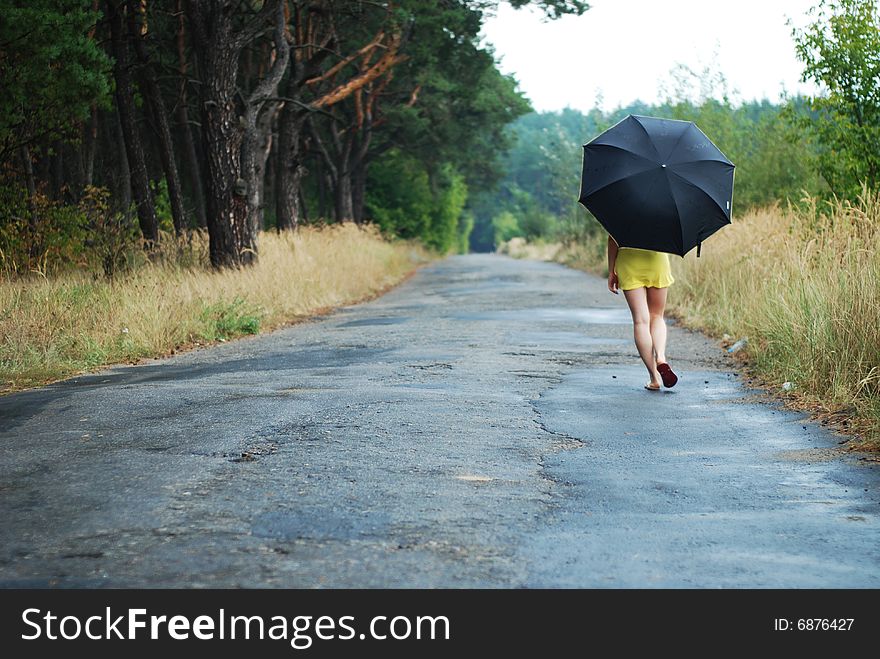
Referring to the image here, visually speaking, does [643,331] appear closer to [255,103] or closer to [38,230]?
[38,230]

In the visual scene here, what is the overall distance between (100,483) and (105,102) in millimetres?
18328

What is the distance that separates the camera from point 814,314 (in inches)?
377

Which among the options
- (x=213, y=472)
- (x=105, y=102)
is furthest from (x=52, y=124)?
(x=213, y=472)

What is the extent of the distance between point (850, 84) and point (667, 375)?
7.64 metres

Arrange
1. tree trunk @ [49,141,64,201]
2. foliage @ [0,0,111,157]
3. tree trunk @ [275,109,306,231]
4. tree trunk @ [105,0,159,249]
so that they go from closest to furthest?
foliage @ [0,0,111,157], tree trunk @ [105,0,159,249], tree trunk @ [49,141,64,201], tree trunk @ [275,109,306,231]

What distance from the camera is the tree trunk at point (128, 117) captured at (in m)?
22.9

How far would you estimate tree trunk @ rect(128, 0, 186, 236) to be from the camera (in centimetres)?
2345

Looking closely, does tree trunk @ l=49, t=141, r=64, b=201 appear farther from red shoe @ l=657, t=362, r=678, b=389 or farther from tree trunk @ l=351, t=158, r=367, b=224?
red shoe @ l=657, t=362, r=678, b=389

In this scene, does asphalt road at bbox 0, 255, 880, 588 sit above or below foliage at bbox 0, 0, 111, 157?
below

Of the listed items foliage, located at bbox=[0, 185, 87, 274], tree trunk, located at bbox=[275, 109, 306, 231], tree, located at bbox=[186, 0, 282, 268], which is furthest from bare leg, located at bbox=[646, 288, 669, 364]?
tree trunk, located at bbox=[275, 109, 306, 231]

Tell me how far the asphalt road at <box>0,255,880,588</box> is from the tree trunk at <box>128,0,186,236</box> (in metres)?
14.0

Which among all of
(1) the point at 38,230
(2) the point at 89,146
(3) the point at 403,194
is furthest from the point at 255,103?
(3) the point at 403,194

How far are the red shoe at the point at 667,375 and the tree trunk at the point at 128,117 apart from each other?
14.8m
